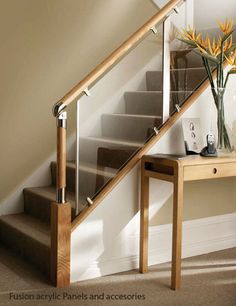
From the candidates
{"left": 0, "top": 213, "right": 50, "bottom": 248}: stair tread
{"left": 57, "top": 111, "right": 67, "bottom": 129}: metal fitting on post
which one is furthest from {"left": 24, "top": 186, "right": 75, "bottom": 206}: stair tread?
{"left": 57, "top": 111, "right": 67, "bottom": 129}: metal fitting on post

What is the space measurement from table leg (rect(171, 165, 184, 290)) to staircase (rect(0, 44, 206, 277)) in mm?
513

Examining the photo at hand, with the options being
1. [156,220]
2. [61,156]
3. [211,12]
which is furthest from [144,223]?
[211,12]

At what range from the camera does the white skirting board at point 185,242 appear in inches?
153

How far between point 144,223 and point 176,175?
540 millimetres

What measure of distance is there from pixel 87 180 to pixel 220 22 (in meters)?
1.65

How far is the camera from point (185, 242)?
428cm

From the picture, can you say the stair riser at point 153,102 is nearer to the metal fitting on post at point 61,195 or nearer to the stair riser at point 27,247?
the metal fitting on post at point 61,195

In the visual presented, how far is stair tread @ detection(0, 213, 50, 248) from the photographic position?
13.1 feet

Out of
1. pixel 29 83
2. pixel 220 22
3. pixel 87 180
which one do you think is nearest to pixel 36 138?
pixel 29 83

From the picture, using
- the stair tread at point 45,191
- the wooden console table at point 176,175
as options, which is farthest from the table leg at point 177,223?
the stair tread at point 45,191

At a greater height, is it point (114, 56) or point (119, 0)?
point (119, 0)

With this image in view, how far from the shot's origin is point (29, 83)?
4836mm

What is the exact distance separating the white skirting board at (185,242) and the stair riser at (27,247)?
11.2 inches

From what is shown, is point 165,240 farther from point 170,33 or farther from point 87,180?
point 170,33
